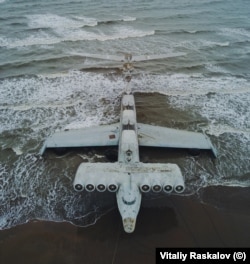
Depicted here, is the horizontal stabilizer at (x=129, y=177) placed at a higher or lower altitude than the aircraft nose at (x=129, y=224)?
higher

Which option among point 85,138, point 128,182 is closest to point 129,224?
point 128,182

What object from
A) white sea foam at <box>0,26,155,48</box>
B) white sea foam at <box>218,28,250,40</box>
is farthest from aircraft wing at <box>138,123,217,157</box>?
white sea foam at <box>218,28,250,40</box>

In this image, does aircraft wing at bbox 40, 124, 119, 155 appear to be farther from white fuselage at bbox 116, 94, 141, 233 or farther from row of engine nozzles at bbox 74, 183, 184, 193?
row of engine nozzles at bbox 74, 183, 184, 193

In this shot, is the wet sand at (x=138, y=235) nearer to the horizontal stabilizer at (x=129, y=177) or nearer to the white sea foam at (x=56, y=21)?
the horizontal stabilizer at (x=129, y=177)

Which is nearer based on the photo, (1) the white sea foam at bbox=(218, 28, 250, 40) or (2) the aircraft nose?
(2) the aircraft nose

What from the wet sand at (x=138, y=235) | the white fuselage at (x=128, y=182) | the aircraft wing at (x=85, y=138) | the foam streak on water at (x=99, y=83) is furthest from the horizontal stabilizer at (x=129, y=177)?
the aircraft wing at (x=85, y=138)

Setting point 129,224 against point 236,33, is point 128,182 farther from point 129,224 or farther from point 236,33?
point 236,33

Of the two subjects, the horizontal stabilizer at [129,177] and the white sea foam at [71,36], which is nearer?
the horizontal stabilizer at [129,177]
